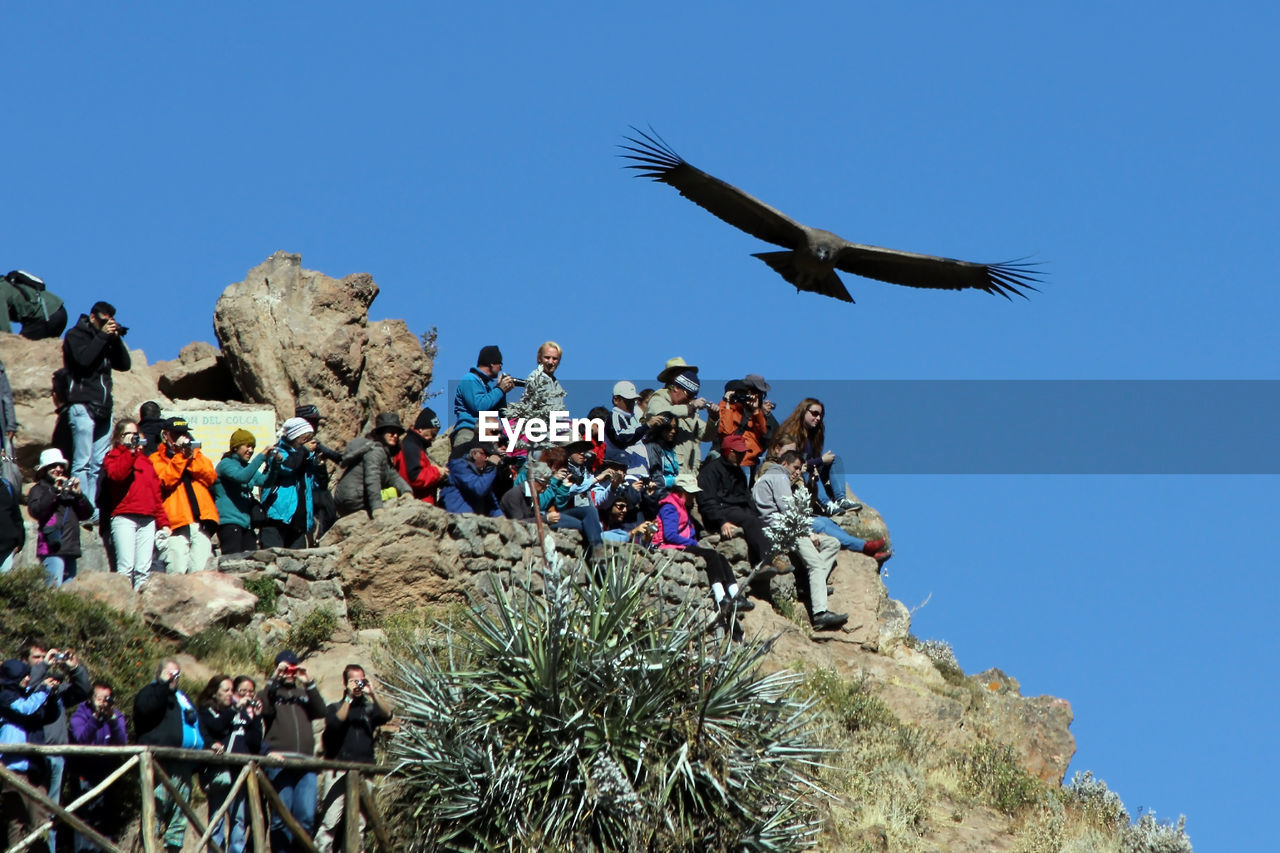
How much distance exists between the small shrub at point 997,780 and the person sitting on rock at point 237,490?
7.64 metres

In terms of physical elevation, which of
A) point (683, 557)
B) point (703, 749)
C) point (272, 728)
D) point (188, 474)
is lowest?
point (272, 728)

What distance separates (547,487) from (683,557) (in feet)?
6.18

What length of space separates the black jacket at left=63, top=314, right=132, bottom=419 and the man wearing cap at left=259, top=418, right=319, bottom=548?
1.69 metres

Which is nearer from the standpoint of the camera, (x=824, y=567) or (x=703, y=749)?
(x=703, y=749)

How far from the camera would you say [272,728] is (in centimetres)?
1290

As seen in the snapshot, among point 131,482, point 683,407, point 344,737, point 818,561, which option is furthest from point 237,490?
point 818,561

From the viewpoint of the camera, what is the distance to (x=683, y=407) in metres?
19.8

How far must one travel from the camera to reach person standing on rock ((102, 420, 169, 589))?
15.1 m

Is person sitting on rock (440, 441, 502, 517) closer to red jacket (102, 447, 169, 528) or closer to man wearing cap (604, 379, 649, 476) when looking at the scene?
man wearing cap (604, 379, 649, 476)

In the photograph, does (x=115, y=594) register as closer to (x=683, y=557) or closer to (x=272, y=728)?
(x=272, y=728)

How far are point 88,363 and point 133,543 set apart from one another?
188 cm

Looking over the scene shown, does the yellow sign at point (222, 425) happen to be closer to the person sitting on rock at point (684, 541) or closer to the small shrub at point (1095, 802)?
the person sitting on rock at point (684, 541)

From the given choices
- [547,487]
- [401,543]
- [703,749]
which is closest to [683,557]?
[547,487]

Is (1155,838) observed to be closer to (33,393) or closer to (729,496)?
(729,496)
